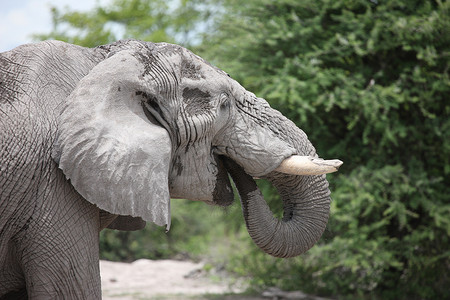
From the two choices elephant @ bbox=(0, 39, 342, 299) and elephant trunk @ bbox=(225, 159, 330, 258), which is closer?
elephant @ bbox=(0, 39, 342, 299)

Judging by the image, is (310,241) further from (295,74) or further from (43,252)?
(295,74)

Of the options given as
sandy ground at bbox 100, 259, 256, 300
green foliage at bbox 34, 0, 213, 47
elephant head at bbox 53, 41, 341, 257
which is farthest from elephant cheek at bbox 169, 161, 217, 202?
green foliage at bbox 34, 0, 213, 47

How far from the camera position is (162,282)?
11.2 metres

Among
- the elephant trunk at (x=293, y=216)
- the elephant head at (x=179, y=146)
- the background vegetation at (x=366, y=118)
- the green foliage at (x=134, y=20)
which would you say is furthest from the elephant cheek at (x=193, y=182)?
the green foliage at (x=134, y=20)

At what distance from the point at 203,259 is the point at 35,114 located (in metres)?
12.1

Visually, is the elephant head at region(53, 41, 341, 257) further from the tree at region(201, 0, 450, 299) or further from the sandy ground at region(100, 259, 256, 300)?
the sandy ground at region(100, 259, 256, 300)

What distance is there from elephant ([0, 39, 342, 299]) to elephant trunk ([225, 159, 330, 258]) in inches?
5.0

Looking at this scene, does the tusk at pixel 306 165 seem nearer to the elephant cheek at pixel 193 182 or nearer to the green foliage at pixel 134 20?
the elephant cheek at pixel 193 182

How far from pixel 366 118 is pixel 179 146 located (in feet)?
16.9

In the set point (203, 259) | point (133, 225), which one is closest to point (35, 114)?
point (133, 225)

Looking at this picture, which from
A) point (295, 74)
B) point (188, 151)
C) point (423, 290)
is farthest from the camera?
point (295, 74)

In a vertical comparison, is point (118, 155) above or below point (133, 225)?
above

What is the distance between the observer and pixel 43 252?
290cm

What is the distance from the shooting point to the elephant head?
115 inches
